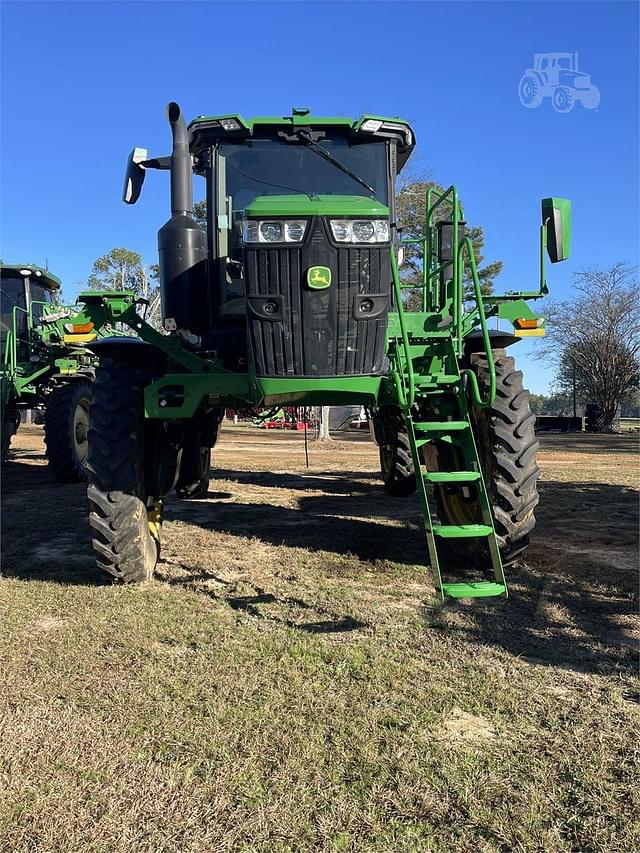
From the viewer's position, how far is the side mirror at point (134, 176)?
4480 mm

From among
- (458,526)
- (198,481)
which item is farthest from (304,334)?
(198,481)

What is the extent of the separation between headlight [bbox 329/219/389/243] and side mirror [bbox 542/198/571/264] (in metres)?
1.22

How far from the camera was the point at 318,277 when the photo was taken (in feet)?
13.1

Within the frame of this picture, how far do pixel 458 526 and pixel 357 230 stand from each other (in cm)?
182

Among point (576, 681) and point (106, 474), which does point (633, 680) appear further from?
point (106, 474)

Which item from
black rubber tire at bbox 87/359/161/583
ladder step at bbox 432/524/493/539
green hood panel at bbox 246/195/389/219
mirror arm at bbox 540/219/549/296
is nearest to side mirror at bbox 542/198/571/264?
Result: mirror arm at bbox 540/219/549/296

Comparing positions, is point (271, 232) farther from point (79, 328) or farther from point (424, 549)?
point (424, 549)

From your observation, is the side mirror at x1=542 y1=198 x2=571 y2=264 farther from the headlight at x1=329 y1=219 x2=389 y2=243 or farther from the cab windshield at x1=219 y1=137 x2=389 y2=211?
the cab windshield at x1=219 y1=137 x2=389 y2=211

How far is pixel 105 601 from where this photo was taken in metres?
4.22

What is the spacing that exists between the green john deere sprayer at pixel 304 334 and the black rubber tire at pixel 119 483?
0.03 ft

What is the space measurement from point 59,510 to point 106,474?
136 inches

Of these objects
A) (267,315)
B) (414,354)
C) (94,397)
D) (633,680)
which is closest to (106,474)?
(94,397)

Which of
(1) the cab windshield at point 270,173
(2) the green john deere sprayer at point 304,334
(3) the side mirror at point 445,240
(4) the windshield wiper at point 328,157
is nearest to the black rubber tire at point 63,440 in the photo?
(2) the green john deere sprayer at point 304,334

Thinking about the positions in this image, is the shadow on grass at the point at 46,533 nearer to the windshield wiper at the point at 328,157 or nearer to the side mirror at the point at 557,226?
the windshield wiper at the point at 328,157
